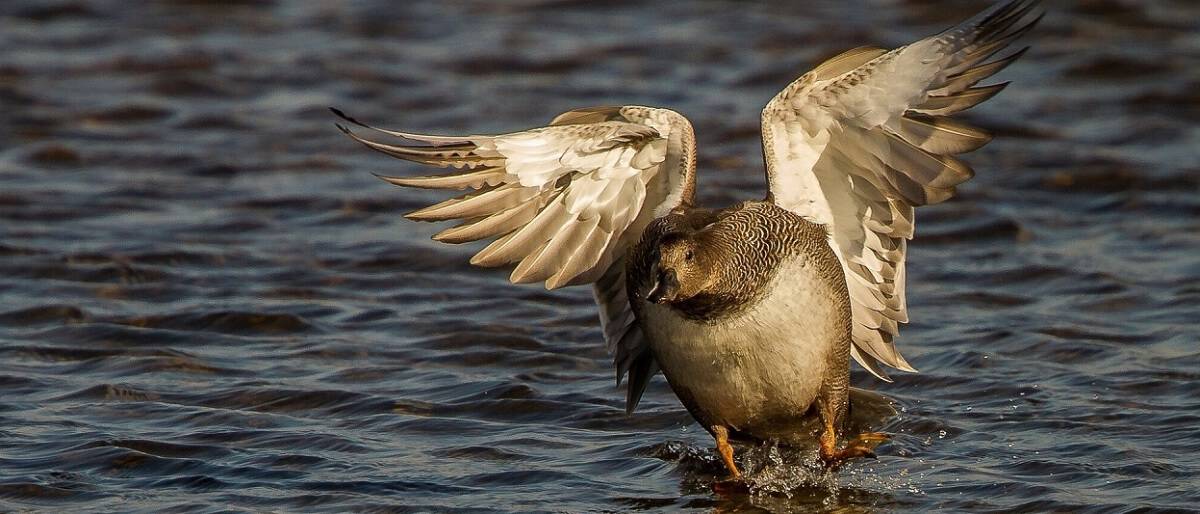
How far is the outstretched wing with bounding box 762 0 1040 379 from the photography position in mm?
6043

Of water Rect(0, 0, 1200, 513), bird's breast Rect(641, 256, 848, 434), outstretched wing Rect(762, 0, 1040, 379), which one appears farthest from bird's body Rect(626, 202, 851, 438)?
water Rect(0, 0, 1200, 513)

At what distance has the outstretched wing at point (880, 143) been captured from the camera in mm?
6043

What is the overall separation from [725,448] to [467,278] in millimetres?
3309

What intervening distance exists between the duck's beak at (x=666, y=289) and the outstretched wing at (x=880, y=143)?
2.64ft

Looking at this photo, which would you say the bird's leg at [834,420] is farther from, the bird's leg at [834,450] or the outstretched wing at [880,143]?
the outstretched wing at [880,143]

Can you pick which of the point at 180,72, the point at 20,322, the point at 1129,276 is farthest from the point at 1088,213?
the point at 180,72

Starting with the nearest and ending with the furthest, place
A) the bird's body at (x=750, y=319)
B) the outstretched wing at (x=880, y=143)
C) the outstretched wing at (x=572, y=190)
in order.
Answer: the bird's body at (x=750, y=319) → the outstretched wing at (x=880, y=143) → the outstretched wing at (x=572, y=190)

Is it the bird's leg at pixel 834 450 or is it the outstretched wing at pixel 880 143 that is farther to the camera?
the bird's leg at pixel 834 450

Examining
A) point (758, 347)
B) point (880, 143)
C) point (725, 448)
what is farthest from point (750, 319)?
point (880, 143)

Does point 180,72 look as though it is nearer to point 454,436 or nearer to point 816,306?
point 454,436

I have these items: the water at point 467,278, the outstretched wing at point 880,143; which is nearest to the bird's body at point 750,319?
the outstretched wing at point 880,143

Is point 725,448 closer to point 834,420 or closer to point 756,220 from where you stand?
point 834,420

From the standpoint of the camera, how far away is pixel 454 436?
6945 mm

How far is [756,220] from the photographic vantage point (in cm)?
614
